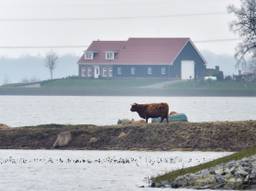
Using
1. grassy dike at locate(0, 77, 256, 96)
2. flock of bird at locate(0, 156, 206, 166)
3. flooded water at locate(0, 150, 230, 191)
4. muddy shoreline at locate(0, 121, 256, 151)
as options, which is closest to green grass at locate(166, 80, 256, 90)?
grassy dike at locate(0, 77, 256, 96)

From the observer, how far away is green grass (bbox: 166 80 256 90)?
186000 mm

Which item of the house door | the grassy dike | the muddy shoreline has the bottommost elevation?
the muddy shoreline

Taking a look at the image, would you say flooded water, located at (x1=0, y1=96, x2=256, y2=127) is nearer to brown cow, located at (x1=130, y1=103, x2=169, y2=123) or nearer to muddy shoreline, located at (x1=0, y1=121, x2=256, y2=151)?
brown cow, located at (x1=130, y1=103, x2=169, y2=123)

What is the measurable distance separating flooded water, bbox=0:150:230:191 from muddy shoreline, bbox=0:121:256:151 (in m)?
2.52

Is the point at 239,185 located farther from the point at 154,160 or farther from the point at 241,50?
the point at 241,50

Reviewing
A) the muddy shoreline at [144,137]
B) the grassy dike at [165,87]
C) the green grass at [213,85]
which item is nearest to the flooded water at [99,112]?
the grassy dike at [165,87]

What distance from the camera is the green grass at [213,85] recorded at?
186m

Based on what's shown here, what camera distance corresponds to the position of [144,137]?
7100 centimetres

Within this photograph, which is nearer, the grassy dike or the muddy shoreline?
the muddy shoreline

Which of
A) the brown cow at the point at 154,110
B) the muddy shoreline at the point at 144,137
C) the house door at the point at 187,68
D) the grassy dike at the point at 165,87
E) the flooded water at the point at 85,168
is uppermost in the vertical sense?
the house door at the point at 187,68

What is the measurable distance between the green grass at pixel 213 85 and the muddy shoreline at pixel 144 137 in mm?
112873

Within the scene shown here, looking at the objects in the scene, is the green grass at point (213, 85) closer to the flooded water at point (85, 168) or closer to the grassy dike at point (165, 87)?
the grassy dike at point (165, 87)

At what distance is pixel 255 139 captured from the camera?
69.1 m

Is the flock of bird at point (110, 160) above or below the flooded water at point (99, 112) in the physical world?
below
